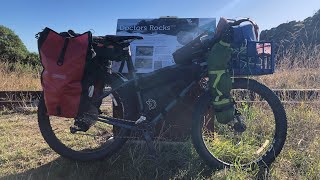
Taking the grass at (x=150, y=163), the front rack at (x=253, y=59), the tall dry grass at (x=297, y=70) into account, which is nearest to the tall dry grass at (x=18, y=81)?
the grass at (x=150, y=163)

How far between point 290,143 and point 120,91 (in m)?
1.83

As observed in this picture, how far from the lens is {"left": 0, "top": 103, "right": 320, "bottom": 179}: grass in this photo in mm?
3525

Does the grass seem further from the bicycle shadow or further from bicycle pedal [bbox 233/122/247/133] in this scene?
bicycle pedal [bbox 233/122/247/133]

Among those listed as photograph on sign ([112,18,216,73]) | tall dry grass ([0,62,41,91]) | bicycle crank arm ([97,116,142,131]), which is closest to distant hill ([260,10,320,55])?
photograph on sign ([112,18,216,73])

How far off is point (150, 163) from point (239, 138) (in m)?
1.04

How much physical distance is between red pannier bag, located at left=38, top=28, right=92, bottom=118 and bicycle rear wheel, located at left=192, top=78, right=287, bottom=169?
109 cm

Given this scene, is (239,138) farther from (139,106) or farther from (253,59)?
(139,106)

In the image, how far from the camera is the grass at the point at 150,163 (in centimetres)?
353

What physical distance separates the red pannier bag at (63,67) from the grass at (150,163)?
0.58 meters

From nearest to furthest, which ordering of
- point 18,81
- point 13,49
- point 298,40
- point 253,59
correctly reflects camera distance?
point 253,59
point 18,81
point 298,40
point 13,49

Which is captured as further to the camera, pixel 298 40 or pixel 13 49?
pixel 13 49

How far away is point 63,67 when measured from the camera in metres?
3.49

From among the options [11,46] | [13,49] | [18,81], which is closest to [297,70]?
[18,81]

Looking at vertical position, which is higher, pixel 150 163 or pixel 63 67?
pixel 63 67
